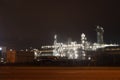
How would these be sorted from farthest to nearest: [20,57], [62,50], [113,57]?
[62,50], [113,57], [20,57]

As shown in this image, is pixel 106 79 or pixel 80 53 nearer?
pixel 106 79

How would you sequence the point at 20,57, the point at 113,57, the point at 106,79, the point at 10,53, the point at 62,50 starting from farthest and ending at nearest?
1. the point at 62,50
2. the point at 113,57
3. the point at 20,57
4. the point at 10,53
5. the point at 106,79

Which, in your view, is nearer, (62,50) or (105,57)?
(105,57)

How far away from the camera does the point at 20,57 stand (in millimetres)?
66500

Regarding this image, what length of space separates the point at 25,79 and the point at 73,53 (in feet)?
557

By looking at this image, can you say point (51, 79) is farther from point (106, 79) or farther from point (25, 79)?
point (106, 79)

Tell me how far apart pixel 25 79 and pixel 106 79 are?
6509 mm

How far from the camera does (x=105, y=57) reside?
7006 centimetres

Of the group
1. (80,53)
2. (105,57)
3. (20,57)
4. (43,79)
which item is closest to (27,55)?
(20,57)

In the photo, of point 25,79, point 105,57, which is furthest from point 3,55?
→ point 25,79

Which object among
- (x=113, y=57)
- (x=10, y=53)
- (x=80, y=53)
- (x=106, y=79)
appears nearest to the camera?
(x=106, y=79)

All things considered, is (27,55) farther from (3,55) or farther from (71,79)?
(71,79)

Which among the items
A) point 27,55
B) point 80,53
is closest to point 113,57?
point 27,55

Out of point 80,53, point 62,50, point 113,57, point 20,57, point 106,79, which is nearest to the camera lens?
point 106,79
